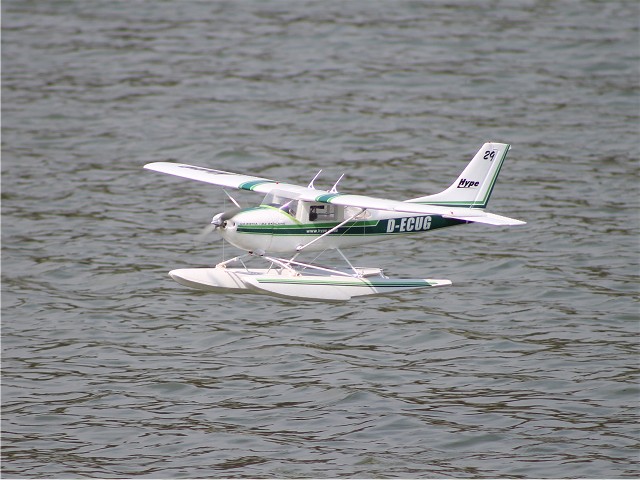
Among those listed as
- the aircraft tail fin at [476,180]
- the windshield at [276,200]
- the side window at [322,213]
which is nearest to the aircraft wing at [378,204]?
the windshield at [276,200]

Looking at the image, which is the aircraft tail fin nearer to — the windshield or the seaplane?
the seaplane

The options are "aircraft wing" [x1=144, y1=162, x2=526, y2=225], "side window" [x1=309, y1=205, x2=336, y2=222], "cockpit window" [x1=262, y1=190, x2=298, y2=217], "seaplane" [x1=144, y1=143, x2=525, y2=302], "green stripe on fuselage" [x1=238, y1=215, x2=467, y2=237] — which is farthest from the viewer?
"cockpit window" [x1=262, y1=190, x2=298, y2=217]

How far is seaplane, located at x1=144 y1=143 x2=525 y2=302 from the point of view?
2123 cm

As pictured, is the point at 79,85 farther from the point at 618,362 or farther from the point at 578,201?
the point at 618,362

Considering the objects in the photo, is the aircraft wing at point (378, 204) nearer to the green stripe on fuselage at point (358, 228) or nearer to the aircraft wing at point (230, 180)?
the aircraft wing at point (230, 180)

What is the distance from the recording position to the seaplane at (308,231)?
21.2 m

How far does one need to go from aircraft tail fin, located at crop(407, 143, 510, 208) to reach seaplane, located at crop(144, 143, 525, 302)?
592 millimetres

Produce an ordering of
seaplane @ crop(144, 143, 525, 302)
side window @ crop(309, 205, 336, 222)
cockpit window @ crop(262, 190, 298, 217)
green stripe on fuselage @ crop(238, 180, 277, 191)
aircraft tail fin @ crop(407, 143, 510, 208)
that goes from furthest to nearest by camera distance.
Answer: aircraft tail fin @ crop(407, 143, 510, 208) → green stripe on fuselage @ crop(238, 180, 277, 191) → cockpit window @ crop(262, 190, 298, 217) → side window @ crop(309, 205, 336, 222) → seaplane @ crop(144, 143, 525, 302)

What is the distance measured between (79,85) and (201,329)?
844 inches

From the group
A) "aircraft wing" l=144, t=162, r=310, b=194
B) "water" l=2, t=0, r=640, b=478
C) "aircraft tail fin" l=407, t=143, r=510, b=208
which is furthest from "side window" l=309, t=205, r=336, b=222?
"water" l=2, t=0, r=640, b=478

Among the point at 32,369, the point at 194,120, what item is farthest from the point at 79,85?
the point at 32,369

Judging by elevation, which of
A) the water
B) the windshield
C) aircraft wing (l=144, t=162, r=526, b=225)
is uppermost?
aircraft wing (l=144, t=162, r=526, b=225)

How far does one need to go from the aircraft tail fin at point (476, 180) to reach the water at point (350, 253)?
355 cm

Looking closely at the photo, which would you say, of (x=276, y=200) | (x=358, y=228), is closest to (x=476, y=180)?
(x=358, y=228)
